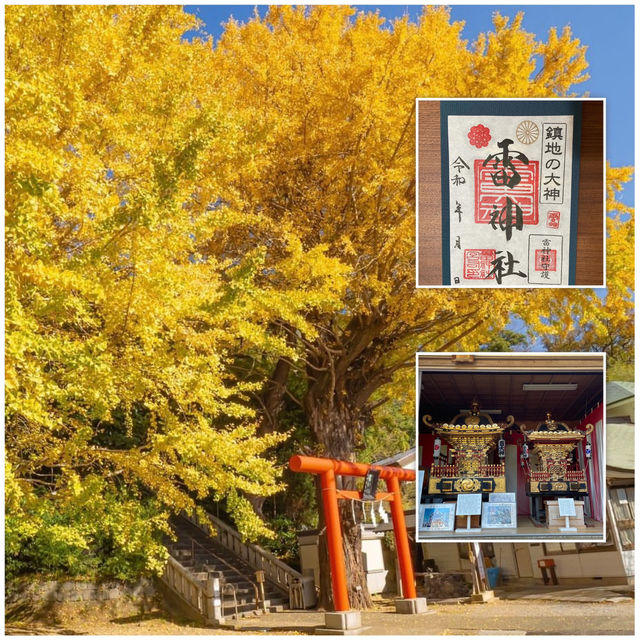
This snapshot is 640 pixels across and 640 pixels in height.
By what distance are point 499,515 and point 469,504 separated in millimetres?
474

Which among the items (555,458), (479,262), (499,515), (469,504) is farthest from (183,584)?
(479,262)

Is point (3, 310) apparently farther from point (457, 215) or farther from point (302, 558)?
point (302, 558)

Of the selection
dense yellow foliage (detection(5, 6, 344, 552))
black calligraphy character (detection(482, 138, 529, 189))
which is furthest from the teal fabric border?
dense yellow foliage (detection(5, 6, 344, 552))

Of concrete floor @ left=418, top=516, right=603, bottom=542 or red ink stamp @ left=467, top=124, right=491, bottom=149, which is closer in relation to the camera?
concrete floor @ left=418, top=516, right=603, bottom=542

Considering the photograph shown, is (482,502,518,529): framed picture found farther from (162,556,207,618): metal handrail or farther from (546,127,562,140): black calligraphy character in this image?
(162,556,207,618): metal handrail

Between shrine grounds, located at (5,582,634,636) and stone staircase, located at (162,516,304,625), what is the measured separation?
1.19ft

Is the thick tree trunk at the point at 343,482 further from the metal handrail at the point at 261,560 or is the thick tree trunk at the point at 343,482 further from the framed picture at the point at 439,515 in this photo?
the framed picture at the point at 439,515

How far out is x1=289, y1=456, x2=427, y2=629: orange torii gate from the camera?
9617mm

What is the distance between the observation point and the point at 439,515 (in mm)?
8508

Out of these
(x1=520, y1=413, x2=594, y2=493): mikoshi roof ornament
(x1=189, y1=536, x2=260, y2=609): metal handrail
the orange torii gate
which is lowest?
(x1=189, y1=536, x2=260, y2=609): metal handrail

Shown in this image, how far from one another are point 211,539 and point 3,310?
11375 millimetres

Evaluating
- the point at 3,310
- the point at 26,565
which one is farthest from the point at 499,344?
the point at 3,310

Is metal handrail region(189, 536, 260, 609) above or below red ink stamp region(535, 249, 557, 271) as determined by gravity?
below

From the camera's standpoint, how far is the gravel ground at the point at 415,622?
9094 mm
